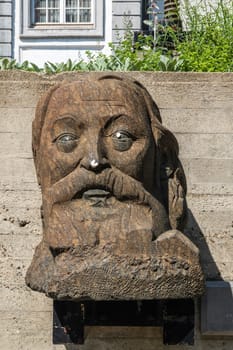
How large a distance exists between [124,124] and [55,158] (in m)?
0.31

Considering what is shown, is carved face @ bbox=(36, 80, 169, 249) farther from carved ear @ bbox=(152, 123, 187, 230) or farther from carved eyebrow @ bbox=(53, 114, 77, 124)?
carved ear @ bbox=(152, 123, 187, 230)

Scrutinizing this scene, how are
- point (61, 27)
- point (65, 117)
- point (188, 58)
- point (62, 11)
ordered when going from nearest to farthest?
point (65, 117) → point (188, 58) → point (61, 27) → point (62, 11)

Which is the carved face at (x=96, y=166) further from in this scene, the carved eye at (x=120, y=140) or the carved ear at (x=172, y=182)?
the carved ear at (x=172, y=182)

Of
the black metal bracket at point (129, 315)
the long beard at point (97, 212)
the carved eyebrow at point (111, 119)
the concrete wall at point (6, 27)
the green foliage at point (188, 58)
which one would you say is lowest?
the black metal bracket at point (129, 315)

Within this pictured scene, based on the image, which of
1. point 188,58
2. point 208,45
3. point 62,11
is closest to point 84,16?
point 62,11

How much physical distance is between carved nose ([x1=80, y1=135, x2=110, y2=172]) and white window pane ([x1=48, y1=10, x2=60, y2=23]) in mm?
10972

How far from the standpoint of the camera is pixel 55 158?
3.97 m

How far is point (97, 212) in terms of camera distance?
12.7 ft

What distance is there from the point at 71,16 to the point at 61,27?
0.52m

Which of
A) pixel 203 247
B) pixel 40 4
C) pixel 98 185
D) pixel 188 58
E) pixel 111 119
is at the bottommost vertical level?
pixel 203 247

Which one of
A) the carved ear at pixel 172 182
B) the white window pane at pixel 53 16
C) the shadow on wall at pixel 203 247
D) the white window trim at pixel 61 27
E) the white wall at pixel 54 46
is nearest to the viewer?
the carved ear at pixel 172 182

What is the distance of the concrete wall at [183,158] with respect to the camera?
4.71 m

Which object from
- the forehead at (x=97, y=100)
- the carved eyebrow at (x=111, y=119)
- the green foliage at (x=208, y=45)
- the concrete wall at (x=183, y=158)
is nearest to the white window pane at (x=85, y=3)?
the green foliage at (x=208, y=45)

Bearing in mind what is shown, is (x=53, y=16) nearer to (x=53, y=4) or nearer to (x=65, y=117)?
(x=53, y=4)
